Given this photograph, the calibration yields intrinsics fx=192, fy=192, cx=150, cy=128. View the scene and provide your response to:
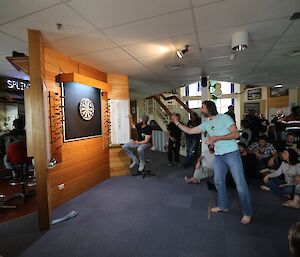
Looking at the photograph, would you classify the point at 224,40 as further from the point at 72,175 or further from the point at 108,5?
the point at 72,175

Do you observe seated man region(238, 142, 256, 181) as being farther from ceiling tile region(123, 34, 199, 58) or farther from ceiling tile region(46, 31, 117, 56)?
ceiling tile region(46, 31, 117, 56)

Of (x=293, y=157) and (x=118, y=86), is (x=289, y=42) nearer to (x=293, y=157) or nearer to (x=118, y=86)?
(x=293, y=157)

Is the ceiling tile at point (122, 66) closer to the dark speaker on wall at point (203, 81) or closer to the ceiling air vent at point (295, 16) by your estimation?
the dark speaker on wall at point (203, 81)

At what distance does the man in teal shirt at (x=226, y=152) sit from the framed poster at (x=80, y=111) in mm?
2130

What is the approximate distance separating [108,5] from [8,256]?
273 centimetres

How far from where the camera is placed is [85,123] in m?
3.81

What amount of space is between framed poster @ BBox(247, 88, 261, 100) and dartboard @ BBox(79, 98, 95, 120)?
10775mm

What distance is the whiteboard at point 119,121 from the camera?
15.1 feet

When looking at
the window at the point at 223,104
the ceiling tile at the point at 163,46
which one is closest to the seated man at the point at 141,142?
the ceiling tile at the point at 163,46

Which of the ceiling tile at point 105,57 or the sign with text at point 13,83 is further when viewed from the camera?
the sign with text at point 13,83

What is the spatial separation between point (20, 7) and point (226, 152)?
2741mm

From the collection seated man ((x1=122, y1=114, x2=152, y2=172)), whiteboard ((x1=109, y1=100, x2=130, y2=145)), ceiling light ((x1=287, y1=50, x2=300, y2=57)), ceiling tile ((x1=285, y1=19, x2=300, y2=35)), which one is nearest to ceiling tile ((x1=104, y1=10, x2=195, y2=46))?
ceiling tile ((x1=285, y1=19, x2=300, y2=35))

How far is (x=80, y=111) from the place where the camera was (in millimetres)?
3666

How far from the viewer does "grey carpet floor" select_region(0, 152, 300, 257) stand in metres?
1.97
